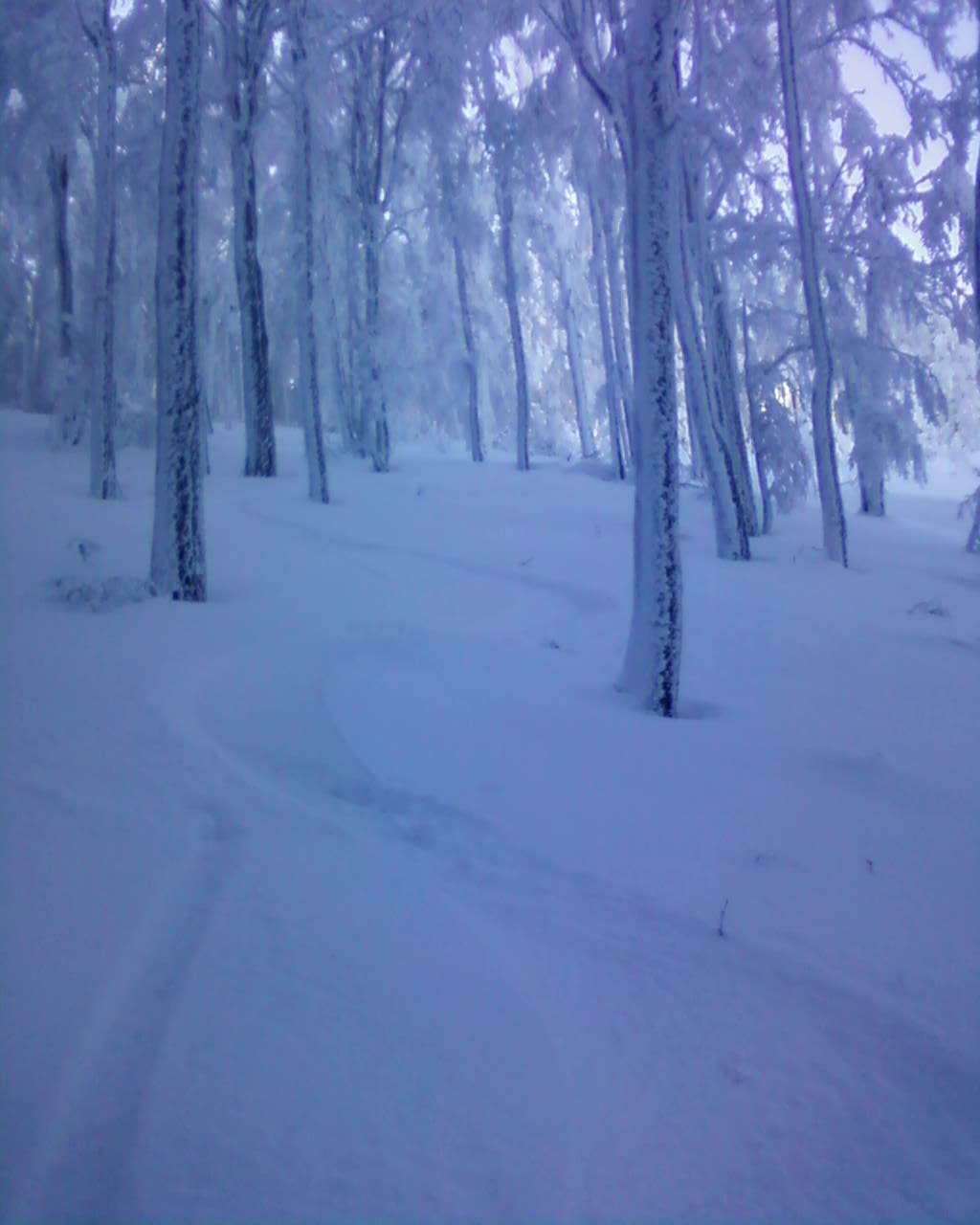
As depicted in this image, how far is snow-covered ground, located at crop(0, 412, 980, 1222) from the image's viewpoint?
223cm

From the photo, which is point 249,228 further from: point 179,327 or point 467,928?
Result: point 467,928

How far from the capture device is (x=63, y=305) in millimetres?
17562

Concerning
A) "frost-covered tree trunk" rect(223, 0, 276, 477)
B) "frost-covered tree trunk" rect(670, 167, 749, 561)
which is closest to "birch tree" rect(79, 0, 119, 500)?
"frost-covered tree trunk" rect(223, 0, 276, 477)

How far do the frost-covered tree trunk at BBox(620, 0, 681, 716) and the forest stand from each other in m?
0.03

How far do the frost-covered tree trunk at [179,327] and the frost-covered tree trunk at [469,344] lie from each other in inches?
540

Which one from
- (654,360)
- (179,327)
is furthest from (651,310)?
(179,327)

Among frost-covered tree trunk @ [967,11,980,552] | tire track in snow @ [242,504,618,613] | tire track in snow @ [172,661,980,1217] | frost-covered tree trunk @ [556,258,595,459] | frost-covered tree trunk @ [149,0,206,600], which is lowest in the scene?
tire track in snow @ [172,661,980,1217]

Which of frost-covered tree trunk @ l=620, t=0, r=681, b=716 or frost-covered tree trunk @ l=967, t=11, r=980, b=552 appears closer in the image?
frost-covered tree trunk @ l=620, t=0, r=681, b=716

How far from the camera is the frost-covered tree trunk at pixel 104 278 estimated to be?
12.2m

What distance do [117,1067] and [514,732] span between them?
303 cm

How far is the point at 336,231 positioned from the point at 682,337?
13.4 meters

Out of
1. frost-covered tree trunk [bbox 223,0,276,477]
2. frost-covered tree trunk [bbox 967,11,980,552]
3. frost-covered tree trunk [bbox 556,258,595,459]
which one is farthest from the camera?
frost-covered tree trunk [bbox 556,258,595,459]

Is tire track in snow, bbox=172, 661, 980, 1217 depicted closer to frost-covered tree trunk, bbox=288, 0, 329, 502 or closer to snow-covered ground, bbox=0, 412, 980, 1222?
snow-covered ground, bbox=0, 412, 980, 1222

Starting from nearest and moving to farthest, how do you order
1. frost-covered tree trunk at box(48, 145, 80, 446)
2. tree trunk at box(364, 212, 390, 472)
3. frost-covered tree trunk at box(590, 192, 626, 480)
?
1. frost-covered tree trunk at box(48, 145, 80, 446)
2. tree trunk at box(364, 212, 390, 472)
3. frost-covered tree trunk at box(590, 192, 626, 480)
